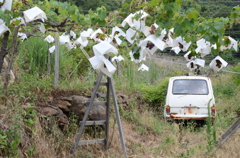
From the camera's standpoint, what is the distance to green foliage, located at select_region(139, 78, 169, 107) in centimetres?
1049

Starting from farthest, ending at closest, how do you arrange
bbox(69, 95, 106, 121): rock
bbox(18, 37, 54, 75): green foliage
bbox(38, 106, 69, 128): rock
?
bbox(18, 37, 54, 75): green foliage < bbox(69, 95, 106, 121): rock < bbox(38, 106, 69, 128): rock

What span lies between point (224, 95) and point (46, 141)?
29.1 feet

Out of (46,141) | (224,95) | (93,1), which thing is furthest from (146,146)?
(93,1)

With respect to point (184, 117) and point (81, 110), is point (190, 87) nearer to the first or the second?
point (184, 117)

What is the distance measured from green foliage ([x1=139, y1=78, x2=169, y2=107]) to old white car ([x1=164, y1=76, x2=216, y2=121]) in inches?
35.4

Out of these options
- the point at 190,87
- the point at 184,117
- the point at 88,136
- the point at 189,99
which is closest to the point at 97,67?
the point at 88,136

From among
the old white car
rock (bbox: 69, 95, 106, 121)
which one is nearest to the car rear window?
the old white car

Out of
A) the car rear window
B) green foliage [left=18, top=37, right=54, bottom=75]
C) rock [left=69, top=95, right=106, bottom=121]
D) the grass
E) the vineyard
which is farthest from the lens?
the car rear window

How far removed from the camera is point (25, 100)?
590 cm

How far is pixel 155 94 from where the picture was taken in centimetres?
1064

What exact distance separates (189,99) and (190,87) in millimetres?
571

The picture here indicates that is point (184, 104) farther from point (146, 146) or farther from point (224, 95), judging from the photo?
point (224, 95)

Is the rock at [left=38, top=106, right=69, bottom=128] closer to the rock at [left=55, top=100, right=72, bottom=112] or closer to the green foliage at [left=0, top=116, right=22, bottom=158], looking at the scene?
the rock at [left=55, top=100, right=72, bottom=112]

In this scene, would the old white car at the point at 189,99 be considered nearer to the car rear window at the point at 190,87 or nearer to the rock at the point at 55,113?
the car rear window at the point at 190,87
